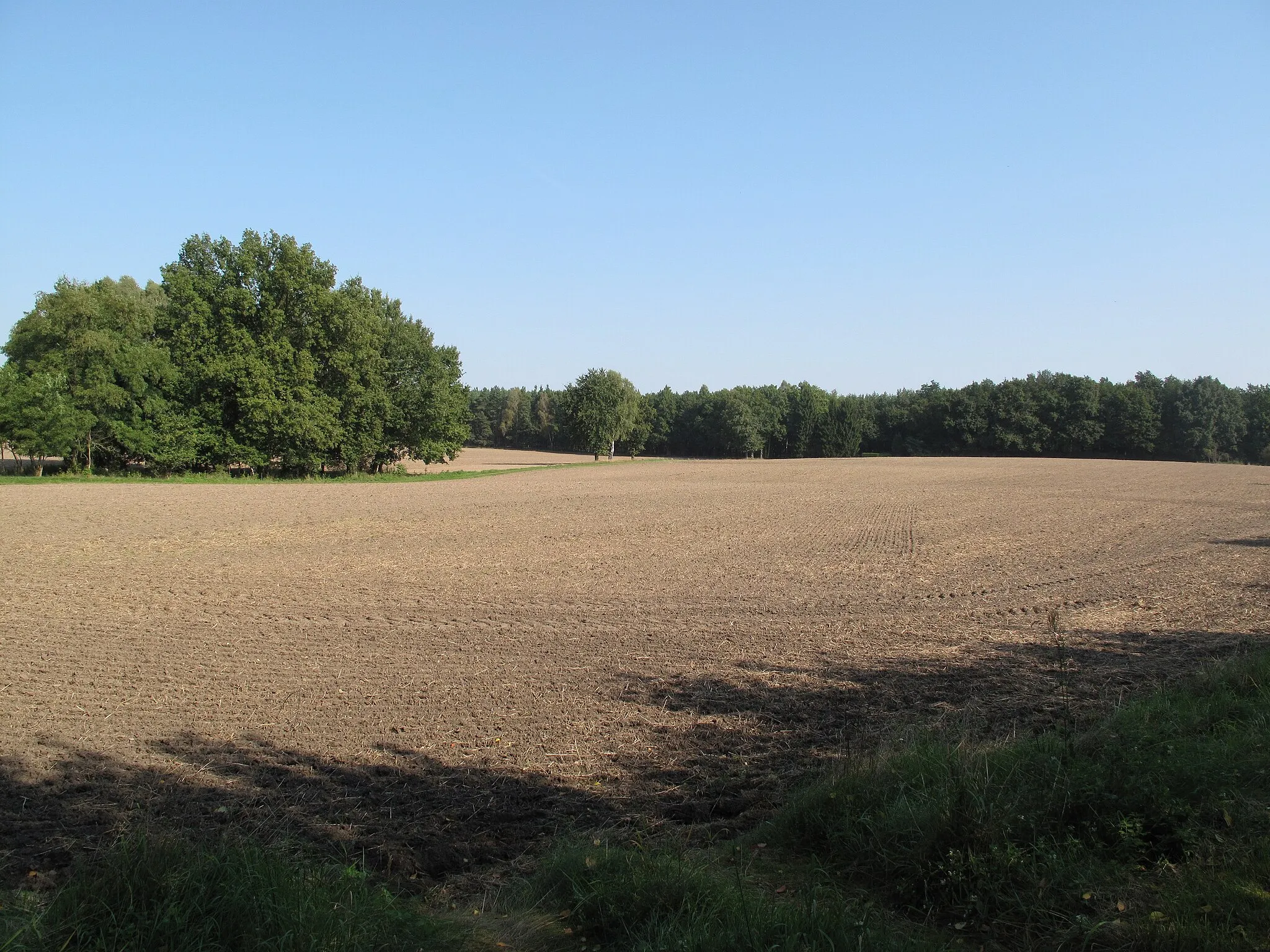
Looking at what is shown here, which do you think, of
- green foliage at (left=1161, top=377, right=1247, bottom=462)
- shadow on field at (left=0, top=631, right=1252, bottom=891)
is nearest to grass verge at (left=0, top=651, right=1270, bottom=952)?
shadow on field at (left=0, top=631, right=1252, bottom=891)

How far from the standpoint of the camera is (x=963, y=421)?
119 metres

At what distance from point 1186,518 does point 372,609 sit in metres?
30.8

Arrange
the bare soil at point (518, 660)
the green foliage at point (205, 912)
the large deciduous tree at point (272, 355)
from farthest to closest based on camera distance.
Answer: the large deciduous tree at point (272, 355)
the bare soil at point (518, 660)
the green foliage at point (205, 912)

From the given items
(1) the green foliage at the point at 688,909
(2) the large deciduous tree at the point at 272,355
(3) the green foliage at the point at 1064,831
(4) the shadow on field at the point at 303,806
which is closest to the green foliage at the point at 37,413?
(2) the large deciduous tree at the point at 272,355

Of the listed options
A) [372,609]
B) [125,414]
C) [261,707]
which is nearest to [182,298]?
[125,414]

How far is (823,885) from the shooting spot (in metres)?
4.58

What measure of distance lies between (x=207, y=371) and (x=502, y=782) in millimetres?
50827

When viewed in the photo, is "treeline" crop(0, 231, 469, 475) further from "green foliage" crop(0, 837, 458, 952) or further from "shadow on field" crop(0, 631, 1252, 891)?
"green foliage" crop(0, 837, 458, 952)

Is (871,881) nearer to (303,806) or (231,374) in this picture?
(303,806)

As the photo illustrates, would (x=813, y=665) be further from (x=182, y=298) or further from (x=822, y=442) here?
(x=822, y=442)

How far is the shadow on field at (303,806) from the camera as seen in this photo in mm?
5660

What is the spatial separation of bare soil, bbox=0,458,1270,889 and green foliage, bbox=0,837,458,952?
1398mm

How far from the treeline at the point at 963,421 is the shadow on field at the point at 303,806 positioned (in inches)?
3551

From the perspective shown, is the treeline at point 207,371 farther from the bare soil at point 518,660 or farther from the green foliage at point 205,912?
the green foliage at point 205,912
